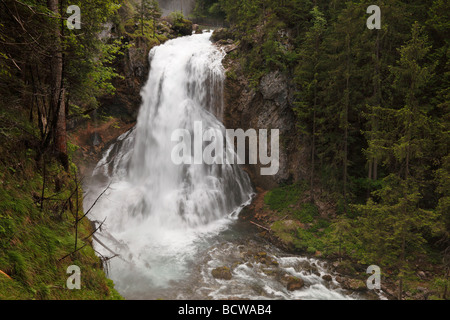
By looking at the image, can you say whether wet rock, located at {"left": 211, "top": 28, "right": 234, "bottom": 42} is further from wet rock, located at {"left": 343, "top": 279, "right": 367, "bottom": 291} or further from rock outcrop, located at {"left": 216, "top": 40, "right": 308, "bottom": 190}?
wet rock, located at {"left": 343, "top": 279, "right": 367, "bottom": 291}

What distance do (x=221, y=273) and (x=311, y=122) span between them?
1083 cm

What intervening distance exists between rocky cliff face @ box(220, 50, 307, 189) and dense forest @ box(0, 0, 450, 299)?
638mm

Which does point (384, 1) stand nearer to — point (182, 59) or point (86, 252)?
point (182, 59)

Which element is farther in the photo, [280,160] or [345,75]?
[280,160]

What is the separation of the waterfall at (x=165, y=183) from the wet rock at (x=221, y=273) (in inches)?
50.5

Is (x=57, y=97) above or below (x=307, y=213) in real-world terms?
above

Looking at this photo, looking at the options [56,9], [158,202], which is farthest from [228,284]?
[56,9]

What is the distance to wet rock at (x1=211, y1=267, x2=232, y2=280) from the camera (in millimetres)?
9711

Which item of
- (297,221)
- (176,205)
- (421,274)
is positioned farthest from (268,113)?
(421,274)

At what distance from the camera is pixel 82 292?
4004 mm

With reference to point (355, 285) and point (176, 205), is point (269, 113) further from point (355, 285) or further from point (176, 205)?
point (355, 285)

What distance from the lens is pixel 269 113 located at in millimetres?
17078

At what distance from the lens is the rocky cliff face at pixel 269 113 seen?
1633cm

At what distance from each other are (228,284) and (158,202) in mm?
7118
